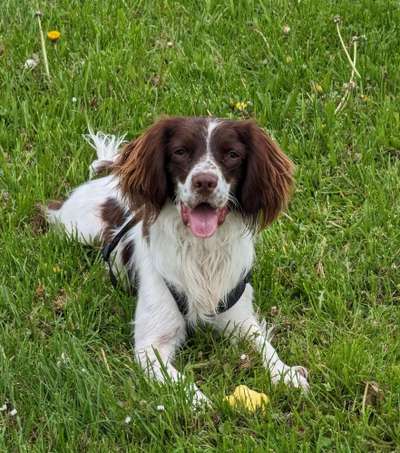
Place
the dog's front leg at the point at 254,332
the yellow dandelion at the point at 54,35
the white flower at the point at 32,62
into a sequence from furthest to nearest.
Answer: the yellow dandelion at the point at 54,35, the white flower at the point at 32,62, the dog's front leg at the point at 254,332

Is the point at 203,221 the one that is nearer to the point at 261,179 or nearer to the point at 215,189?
the point at 215,189

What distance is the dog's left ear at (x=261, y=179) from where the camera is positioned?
12.8 ft

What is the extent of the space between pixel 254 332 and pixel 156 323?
43 cm

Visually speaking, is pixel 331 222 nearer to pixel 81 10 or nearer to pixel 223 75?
pixel 223 75

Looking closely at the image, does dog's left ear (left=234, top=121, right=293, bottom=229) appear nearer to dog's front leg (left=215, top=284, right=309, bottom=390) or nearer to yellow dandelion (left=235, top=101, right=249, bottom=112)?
dog's front leg (left=215, top=284, right=309, bottom=390)

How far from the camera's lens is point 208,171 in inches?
144

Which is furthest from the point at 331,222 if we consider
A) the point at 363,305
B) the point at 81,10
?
the point at 81,10

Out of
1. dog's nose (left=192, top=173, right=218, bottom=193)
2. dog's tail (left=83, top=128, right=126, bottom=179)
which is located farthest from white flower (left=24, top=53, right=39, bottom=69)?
dog's nose (left=192, top=173, right=218, bottom=193)

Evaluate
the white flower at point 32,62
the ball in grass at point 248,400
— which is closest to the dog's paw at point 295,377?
the ball in grass at point 248,400

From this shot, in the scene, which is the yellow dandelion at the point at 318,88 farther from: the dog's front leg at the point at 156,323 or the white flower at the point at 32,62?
the dog's front leg at the point at 156,323

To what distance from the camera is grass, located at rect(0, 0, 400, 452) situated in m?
3.49

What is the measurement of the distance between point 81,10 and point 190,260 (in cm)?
315

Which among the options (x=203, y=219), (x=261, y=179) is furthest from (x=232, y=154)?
(x=203, y=219)

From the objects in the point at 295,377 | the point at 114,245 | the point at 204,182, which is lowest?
the point at 295,377
